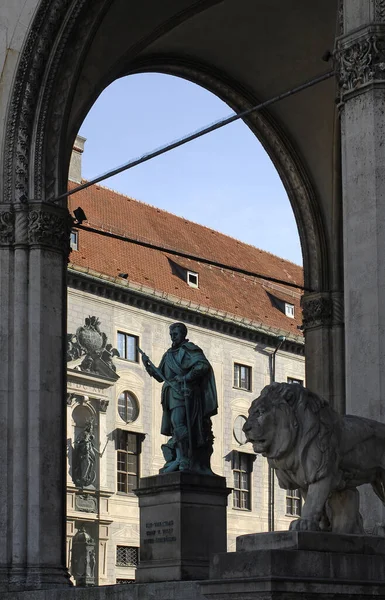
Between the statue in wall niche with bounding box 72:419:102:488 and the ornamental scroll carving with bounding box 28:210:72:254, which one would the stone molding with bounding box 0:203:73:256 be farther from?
the statue in wall niche with bounding box 72:419:102:488

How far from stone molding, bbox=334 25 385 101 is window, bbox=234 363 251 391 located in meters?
39.7

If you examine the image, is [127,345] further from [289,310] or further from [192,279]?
[289,310]

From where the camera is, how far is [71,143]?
21328 millimetres

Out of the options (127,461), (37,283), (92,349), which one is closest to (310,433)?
(37,283)

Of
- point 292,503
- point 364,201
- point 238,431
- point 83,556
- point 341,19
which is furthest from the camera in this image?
point 292,503

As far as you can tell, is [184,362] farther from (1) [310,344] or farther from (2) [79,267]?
(2) [79,267]

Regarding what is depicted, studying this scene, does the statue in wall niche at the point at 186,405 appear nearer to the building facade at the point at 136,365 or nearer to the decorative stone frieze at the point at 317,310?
the decorative stone frieze at the point at 317,310

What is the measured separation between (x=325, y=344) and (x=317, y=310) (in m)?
0.63

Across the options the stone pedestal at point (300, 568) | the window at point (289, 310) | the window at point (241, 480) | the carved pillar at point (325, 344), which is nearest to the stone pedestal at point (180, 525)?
the carved pillar at point (325, 344)

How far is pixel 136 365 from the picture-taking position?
50094mm

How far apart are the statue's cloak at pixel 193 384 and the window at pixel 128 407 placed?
2860cm

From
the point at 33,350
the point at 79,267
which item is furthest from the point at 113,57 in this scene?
the point at 79,267

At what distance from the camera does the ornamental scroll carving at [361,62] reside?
47.0 feet

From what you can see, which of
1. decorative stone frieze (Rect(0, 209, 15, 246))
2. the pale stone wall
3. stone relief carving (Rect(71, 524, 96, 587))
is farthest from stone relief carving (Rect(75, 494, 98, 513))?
decorative stone frieze (Rect(0, 209, 15, 246))
